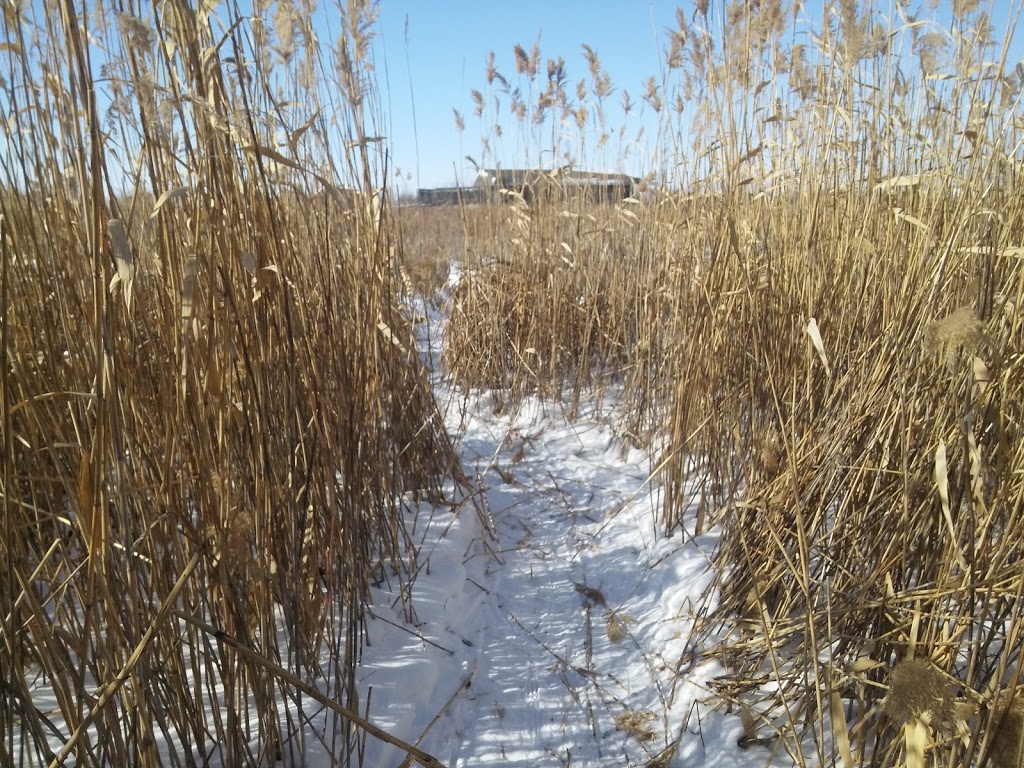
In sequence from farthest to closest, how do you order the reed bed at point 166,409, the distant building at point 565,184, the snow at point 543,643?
the distant building at point 565,184 → the snow at point 543,643 → the reed bed at point 166,409

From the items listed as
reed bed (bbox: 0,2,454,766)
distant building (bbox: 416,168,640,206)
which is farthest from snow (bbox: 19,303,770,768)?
distant building (bbox: 416,168,640,206)

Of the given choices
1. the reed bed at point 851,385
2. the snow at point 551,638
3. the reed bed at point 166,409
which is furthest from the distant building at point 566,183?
the reed bed at point 166,409

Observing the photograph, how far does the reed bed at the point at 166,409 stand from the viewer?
68 centimetres

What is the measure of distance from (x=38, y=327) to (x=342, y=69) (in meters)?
0.79

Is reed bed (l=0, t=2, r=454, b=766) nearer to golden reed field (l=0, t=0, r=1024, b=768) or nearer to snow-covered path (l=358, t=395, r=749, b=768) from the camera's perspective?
golden reed field (l=0, t=0, r=1024, b=768)

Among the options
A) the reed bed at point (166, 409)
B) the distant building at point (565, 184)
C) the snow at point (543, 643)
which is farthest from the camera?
the distant building at point (565, 184)

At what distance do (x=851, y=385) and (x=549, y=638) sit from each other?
36.5 inches

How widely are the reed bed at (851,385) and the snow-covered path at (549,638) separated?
0.12 meters

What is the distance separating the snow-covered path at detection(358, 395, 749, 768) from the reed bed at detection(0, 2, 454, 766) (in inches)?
8.7

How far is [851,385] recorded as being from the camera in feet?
4.22

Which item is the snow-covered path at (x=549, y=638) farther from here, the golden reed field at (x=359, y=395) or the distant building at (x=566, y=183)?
the distant building at (x=566, y=183)

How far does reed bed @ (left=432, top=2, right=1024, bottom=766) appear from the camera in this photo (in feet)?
2.86

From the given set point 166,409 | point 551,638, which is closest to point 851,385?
point 551,638

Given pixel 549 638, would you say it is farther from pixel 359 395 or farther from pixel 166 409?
pixel 166 409
